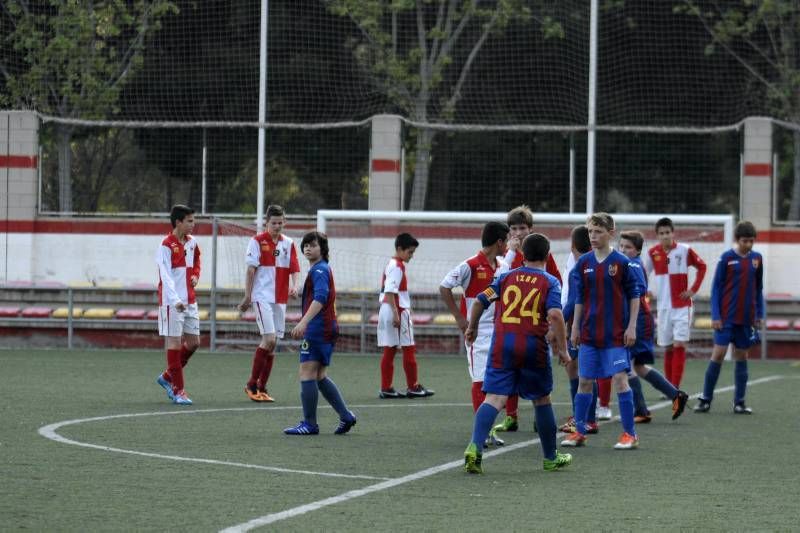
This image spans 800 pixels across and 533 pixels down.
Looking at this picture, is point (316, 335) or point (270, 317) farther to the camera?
point (270, 317)

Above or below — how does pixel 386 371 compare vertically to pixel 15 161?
below

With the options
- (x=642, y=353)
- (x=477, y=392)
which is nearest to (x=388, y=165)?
(x=642, y=353)

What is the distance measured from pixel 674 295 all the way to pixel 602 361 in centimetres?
552

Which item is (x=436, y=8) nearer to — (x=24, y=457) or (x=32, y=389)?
(x=32, y=389)

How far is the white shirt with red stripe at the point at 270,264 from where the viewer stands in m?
15.2

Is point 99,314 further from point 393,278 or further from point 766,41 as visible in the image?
point 766,41

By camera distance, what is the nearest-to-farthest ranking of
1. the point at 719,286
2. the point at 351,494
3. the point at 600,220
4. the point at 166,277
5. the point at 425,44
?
the point at 351,494, the point at 600,220, the point at 166,277, the point at 719,286, the point at 425,44

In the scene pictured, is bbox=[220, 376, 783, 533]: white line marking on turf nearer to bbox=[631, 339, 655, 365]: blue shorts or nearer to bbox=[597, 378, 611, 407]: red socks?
bbox=[597, 378, 611, 407]: red socks

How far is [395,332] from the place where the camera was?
16.2 meters

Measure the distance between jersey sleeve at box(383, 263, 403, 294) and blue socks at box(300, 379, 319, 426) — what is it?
4.29 m

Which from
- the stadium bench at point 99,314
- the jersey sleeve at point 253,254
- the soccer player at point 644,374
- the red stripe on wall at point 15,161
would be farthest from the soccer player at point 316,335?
the red stripe on wall at point 15,161

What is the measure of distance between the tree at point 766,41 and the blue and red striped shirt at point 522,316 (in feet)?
60.7

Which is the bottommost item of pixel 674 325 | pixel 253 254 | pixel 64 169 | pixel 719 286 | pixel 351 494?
pixel 351 494

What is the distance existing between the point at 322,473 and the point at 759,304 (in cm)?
695
